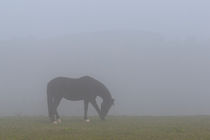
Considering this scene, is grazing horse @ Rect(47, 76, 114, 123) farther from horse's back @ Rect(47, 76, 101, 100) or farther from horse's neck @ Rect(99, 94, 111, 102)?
horse's neck @ Rect(99, 94, 111, 102)

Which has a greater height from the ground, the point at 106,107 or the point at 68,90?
the point at 68,90

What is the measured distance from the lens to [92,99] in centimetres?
1997

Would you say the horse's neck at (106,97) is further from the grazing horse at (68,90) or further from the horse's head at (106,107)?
the grazing horse at (68,90)

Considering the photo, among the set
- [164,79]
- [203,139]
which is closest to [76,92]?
[203,139]

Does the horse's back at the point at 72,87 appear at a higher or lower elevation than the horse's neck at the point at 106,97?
higher

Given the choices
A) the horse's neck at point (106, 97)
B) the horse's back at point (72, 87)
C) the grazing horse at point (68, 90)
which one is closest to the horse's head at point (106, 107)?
the horse's neck at point (106, 97)

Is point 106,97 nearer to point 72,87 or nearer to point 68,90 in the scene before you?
point 72,87

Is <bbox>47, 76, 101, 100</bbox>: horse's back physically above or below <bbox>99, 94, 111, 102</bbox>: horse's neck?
above

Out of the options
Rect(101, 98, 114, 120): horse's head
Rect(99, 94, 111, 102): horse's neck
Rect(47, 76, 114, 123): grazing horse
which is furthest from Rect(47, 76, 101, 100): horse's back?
Rect(101, 98, 114, 120): horse's head

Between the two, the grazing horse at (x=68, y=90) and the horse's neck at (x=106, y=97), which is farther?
the horse's neck at (x=106, y=97)

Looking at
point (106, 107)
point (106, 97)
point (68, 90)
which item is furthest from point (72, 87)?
point (106, 107)

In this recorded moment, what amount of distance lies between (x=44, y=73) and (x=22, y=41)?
3653 centimetres

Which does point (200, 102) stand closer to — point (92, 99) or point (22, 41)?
point (92, 99)

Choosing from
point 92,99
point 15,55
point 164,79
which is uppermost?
point 15,55
